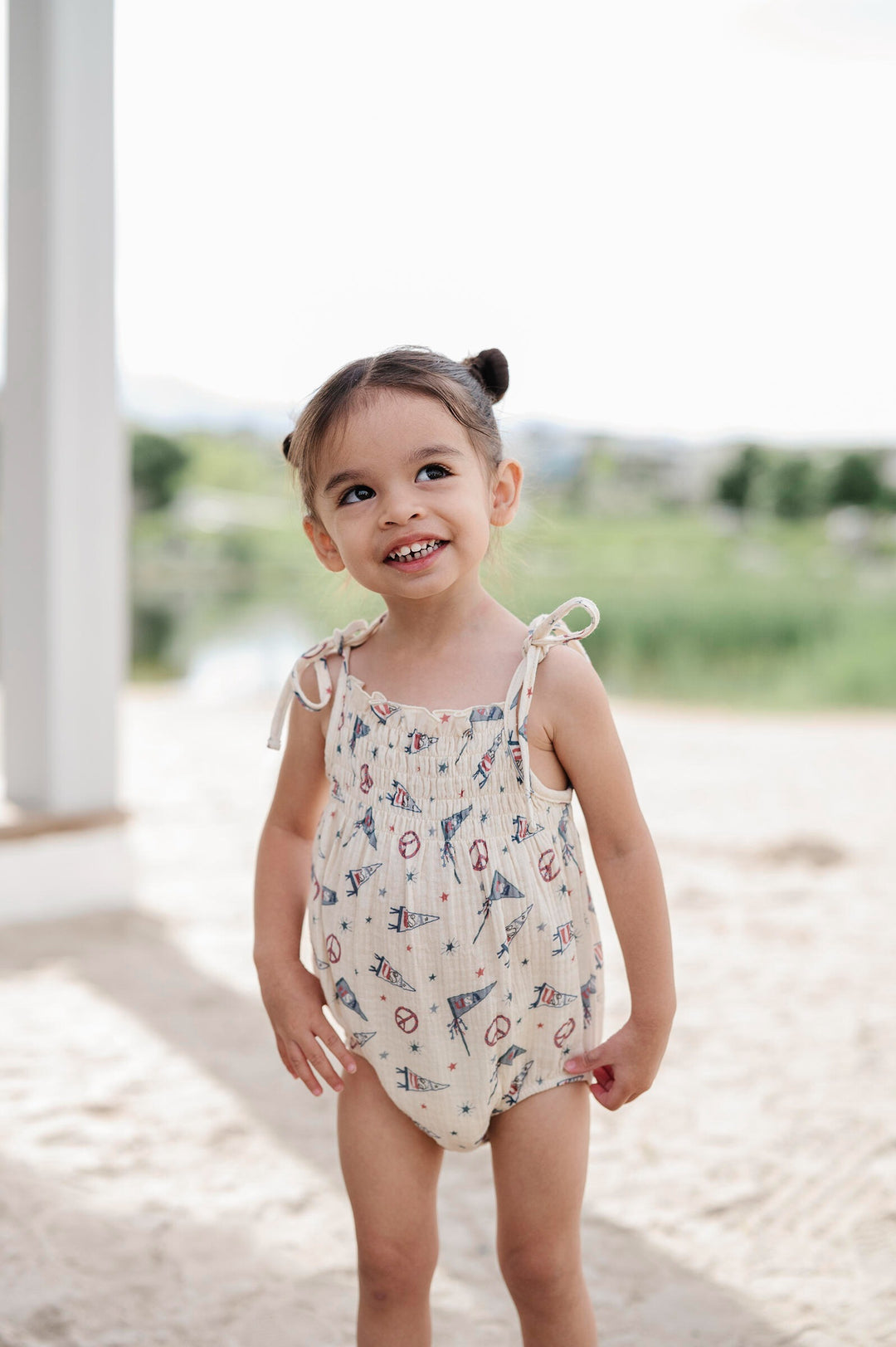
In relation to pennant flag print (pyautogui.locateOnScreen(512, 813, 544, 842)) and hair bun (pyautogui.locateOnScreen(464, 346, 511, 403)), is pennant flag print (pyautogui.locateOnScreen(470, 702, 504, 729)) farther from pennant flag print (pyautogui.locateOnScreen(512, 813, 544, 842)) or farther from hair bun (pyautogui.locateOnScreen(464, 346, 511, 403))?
hair bun (pyautogui.locateOnScreen(464, 346, 511, 403))

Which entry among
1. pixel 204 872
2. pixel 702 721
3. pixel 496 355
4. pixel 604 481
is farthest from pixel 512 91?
pixel 496 355

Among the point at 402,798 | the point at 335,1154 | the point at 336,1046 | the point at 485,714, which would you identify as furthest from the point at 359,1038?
the point at 335,1154

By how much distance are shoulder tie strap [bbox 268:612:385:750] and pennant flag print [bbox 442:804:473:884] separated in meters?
0.25

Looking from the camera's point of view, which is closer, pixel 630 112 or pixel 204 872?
pixel 204 872

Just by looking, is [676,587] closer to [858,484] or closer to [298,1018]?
[858,484]

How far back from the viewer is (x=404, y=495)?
1219 mm

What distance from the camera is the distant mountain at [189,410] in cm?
3759

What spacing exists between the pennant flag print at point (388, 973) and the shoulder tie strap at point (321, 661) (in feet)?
0.94

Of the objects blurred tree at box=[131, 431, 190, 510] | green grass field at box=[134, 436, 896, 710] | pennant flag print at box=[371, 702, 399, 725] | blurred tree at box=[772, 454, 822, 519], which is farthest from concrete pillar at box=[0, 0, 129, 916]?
blurred tree at box=[131, 431, 190, 510]

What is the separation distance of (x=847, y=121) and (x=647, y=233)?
290 inches

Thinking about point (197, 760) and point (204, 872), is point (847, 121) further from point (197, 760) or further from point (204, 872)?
point (204, 872)

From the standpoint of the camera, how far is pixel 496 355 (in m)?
1.38

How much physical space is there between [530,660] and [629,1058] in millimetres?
438

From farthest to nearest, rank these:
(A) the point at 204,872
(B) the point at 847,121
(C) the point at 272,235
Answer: (C) the point at 272,235 < (B) the point at 847,121 < (A) the point at 204,872
